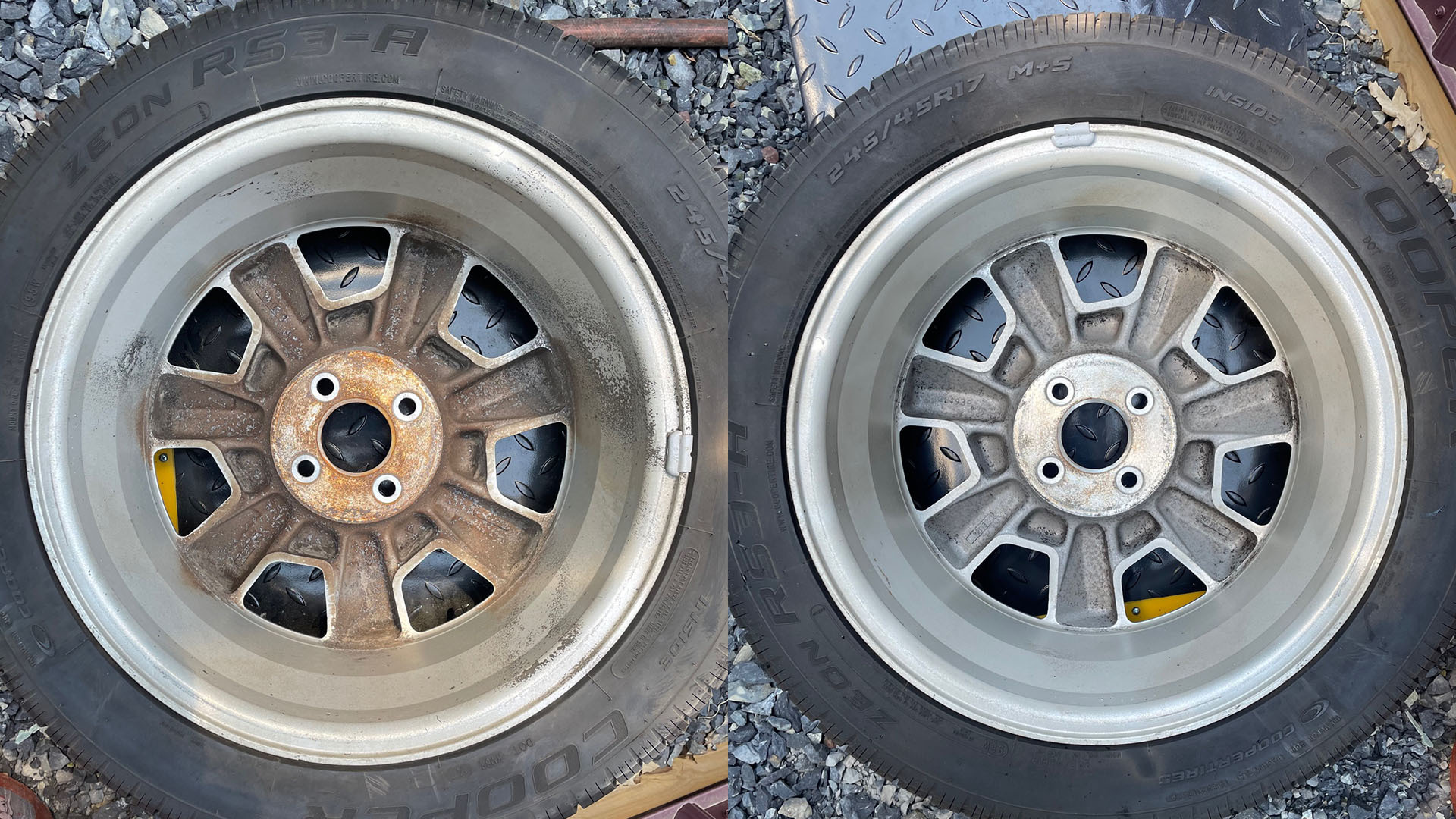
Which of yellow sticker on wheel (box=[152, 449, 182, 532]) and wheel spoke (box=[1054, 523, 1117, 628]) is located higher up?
yellow sticker on wheel (box=[152, 449, 182, 532])

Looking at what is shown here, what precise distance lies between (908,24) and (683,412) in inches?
40.8

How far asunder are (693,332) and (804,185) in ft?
1.09

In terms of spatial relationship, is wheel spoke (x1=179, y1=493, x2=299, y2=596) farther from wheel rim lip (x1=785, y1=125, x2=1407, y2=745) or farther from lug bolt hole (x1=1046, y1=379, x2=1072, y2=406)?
lug bolt hole (x1=1046, y1=379, x2=1072, y2=406)

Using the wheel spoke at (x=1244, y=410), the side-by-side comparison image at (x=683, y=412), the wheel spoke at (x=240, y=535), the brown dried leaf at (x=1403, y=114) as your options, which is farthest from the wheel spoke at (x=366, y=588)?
the brown dried leaf at (x=1403, y=114)

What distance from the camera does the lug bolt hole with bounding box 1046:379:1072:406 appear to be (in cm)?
186

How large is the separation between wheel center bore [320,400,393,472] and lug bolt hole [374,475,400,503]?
0.04 m

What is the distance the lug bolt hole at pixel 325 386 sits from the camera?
183 centimetres

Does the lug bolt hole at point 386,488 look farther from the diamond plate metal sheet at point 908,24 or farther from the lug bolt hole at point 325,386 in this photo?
the diamond plate metal sheet at point 908,24

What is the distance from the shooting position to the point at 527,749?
1.60 meters

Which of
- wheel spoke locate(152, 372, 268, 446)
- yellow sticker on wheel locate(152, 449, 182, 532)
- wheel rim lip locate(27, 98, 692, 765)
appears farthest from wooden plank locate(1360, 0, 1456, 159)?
yellow sticker on wheel locate(152, 449, 182, 532)

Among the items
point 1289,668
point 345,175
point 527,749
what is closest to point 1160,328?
point 1289,668

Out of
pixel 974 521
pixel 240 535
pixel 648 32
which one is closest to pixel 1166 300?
pixel 974 521

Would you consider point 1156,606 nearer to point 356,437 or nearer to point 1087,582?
point 1087,582

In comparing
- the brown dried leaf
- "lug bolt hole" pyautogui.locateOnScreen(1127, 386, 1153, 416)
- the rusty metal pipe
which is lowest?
"lug bolt hole" pyautogui.locateOnScreen(1127, 386, 1153, 416)
